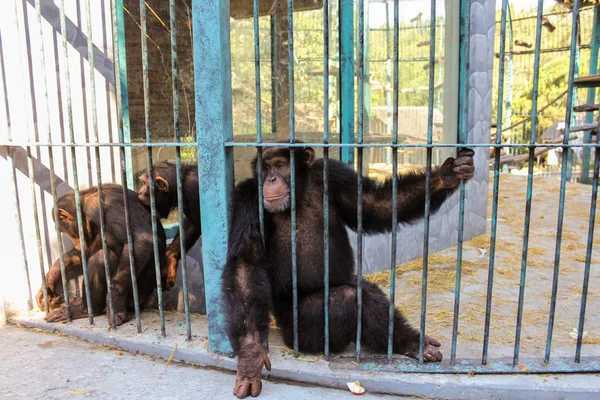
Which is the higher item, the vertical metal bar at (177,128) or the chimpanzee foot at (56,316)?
the vertical metal bar at (177,128)

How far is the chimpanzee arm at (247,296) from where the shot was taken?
319cm

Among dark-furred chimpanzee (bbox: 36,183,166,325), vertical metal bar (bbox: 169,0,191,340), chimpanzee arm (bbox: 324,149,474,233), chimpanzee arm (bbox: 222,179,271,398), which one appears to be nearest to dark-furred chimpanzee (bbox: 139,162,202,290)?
dark-furred chimpanzee (bbox: 36,183,166,325)

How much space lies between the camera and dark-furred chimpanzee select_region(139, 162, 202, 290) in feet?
14.3

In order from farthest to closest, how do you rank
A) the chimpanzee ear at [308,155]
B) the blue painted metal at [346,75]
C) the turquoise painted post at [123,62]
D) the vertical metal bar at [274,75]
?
1. the vertical metal bar at [274,75]
2. the blue painted metal at [346,75]
3. the turquoise painted post at [123,62]
4. the chimpanzee ear at [308,155]

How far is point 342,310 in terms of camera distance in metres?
3.46

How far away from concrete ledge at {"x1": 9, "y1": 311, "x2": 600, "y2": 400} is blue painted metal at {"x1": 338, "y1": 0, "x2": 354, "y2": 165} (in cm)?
233

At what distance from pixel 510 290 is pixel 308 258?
269cm

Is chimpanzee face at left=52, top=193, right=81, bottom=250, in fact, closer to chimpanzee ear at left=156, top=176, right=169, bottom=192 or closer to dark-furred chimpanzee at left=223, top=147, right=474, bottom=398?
chimpanzee ear at left=156, top=176, right=169, bottom=192

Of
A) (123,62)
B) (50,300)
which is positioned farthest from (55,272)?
(123,62)

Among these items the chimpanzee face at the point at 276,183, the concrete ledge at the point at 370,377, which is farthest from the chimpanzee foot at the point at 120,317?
the chimpanzee face at the point at 276,183

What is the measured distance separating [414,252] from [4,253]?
4550 millimetres

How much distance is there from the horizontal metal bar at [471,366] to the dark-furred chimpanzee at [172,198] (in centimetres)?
187

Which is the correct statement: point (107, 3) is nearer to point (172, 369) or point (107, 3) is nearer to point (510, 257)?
point (172, 369)

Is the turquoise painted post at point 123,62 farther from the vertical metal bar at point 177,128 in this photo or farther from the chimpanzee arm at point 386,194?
the chimpanzee arm at point 386,194
